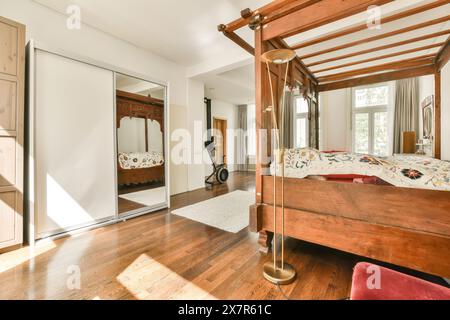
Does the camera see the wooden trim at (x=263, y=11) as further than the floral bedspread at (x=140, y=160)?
No

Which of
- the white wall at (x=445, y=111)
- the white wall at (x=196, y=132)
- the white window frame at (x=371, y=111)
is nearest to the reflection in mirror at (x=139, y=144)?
the white wall at (x=196, y=132)

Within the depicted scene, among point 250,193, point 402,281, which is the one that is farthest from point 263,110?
point 250,193

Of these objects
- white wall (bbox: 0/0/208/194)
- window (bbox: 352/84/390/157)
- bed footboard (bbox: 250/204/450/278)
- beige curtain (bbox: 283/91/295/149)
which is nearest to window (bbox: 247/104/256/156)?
beige curtain (bbox: 283/91/295/149)

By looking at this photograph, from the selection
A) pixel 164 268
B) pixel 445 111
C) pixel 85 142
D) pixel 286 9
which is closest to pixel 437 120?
pixel 445 111

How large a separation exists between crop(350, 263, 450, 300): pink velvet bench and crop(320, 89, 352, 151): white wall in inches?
221

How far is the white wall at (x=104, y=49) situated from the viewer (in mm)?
2434

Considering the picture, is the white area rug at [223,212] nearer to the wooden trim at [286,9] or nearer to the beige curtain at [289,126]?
the wooden trim at [286,9]

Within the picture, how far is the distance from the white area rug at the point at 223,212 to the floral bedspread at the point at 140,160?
0.86m

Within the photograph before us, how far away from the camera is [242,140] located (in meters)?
8.10

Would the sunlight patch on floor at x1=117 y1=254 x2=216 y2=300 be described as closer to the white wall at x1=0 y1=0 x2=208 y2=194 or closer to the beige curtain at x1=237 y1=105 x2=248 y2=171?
the white wall at x1=0 y1=0 x2=208 y2=194

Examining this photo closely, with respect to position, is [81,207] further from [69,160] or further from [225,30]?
[225,30]

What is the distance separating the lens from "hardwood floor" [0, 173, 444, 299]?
54.6 inches
